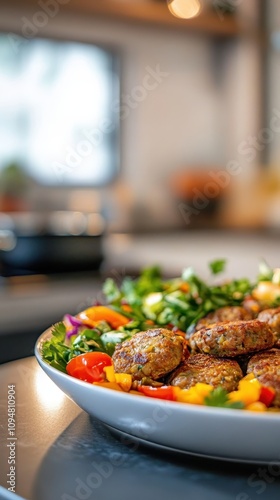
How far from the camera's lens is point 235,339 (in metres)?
0.88

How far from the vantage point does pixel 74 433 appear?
883mm

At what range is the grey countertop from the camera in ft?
2.29

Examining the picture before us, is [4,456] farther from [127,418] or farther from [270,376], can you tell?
[270,376]

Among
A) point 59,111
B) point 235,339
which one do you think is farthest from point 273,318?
point 59,111

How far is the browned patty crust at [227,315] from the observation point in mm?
1164

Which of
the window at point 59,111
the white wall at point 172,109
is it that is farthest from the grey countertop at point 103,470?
the white wall at point 172,109

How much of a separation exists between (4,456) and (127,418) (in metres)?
0.17

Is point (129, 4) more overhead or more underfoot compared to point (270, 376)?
more overhead

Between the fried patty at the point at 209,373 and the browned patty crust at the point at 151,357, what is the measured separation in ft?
0.05

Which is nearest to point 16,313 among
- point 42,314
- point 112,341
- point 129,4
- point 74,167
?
point 42,314

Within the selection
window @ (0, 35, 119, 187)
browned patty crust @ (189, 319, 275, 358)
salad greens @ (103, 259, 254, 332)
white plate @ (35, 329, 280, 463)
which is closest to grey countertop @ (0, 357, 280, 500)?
white plate @ (35, 329, 280, 463)

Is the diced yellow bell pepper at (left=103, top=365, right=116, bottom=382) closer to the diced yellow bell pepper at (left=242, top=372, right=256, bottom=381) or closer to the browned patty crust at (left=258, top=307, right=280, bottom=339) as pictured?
the diced yellow bell pepper at (left=242, top=372, right=256, bottom=381)

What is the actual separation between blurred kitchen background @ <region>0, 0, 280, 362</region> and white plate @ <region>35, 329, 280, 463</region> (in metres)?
2.81

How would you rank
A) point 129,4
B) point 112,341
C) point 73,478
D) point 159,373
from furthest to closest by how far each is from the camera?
point 129,4
point 112,341
point 159,373
point 73,478
